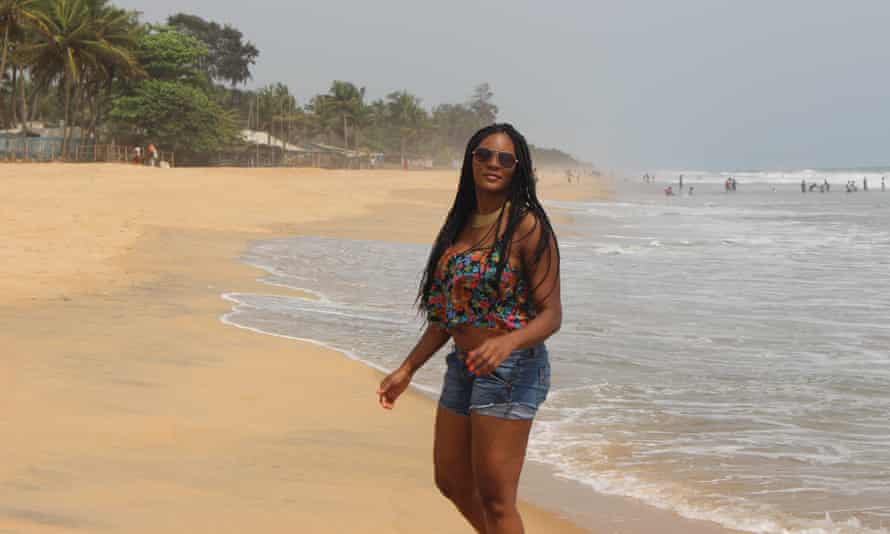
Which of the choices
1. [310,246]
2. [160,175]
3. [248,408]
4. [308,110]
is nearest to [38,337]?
[248,408]

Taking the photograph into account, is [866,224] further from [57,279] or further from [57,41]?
[57,41]

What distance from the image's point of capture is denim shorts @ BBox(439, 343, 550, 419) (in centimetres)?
295

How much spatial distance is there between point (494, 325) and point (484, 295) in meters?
0.10

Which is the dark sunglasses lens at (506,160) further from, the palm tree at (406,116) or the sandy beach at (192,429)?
the palm tree at (406,116)

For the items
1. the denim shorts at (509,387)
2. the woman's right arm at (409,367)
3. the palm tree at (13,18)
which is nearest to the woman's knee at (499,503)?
the denim shorts at (509,387)

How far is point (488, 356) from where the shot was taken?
9.37 feet

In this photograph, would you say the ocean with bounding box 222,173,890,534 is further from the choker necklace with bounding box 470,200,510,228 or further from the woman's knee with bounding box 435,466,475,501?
the choker necklace with bounding box 470,200,510,228

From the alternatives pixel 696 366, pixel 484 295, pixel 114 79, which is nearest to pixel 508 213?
pixel 484 295

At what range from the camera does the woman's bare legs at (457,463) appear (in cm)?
309

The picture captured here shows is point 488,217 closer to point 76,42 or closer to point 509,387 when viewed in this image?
point 509,387

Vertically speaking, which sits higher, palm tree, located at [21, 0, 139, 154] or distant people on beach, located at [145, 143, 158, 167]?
palm tree, located at [21, 0, 139, 154]

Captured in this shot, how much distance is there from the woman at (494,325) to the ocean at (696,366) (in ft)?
5.86

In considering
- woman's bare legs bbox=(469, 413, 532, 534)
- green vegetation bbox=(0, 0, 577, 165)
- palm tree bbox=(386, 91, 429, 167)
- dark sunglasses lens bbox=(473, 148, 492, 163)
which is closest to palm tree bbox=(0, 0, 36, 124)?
green vegetation bbox=(0, 0, 577, 165)

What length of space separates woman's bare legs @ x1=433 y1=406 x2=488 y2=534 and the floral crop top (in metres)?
0.32
